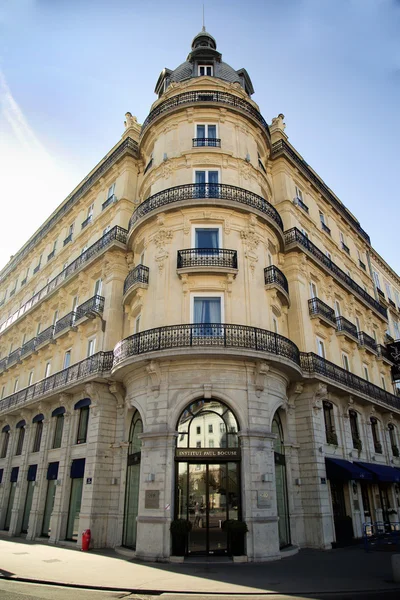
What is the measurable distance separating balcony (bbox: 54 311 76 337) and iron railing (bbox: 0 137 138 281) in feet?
31.2

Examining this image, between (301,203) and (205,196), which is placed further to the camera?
(301,203)

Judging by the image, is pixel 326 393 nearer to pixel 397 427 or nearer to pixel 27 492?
pixel 397 427

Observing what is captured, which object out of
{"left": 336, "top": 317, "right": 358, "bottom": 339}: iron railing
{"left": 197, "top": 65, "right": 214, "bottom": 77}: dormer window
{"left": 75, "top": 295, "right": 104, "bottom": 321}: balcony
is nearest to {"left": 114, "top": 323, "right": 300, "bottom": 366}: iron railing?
{"left": 75, "top": 295, "right": 104, "bottom": 321}: balcony

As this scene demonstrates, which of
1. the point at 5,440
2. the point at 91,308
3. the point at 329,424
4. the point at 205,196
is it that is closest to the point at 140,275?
the point at 91,308

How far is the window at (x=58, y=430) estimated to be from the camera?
23.1 metres

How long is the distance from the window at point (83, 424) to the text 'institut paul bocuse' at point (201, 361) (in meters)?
0.10

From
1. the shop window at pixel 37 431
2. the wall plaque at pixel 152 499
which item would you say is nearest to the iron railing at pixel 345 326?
the wall plaque at pixel 152 499

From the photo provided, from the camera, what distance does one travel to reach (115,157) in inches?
1053

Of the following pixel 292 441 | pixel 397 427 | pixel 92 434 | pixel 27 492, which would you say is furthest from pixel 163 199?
pixel 397 427

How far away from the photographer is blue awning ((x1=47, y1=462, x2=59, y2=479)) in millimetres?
21891

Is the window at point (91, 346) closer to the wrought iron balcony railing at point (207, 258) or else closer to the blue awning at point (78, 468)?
the blue awning at point (78, 468)

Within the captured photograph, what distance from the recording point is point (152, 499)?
1563 cm

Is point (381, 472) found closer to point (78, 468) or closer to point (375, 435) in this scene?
point (375, 435)

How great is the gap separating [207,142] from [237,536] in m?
18.0
